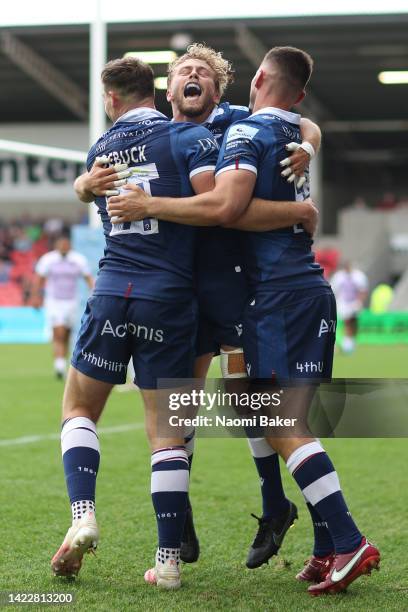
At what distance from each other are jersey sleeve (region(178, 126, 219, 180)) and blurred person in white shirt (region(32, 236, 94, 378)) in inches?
426

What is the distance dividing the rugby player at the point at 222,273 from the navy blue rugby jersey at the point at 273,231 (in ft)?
0.21

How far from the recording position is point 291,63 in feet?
13.0

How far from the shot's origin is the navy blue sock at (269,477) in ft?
14.0

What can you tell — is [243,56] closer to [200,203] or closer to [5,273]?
[5,273]

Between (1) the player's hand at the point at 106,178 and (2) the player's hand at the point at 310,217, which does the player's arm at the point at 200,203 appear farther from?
(2) the player's hand at the point at 310,217

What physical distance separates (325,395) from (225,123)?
127 centimetres

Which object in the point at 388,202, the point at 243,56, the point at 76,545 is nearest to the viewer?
the point at 76,545

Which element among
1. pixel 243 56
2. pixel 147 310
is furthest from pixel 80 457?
pixel 243 56

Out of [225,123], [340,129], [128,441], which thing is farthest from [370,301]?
[225,123]

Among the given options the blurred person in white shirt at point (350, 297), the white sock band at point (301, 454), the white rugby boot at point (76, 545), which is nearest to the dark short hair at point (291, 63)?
the white sock band at point (301, 454)

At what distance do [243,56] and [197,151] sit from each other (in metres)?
24.0

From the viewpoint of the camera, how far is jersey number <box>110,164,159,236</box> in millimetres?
3926

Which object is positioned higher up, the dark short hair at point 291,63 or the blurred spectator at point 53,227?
the blurred spectator at point 53,227

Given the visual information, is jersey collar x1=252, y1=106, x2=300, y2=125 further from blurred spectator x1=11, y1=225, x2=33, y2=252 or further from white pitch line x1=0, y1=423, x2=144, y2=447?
blurred spectator x1=11, y1=225, x2=33, y2=252
